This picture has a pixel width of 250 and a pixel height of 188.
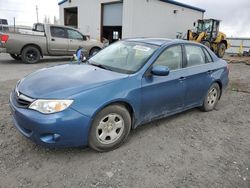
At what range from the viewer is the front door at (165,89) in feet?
11.6

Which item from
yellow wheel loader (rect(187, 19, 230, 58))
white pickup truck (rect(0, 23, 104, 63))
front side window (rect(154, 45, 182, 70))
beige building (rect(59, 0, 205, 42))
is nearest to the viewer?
front side window (rect(154, 45, 182, 70))

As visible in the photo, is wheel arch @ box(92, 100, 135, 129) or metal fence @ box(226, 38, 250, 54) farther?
metal fence @ box(226, 38, 250, 54)

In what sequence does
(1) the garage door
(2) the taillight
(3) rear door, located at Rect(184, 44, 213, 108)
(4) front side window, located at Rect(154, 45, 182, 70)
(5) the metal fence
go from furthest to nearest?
1. (5) the metal fence
2. (1) the garage door
3. (2) the taillight
4. (3) rear door, located at Rect(184, 44, 213, 108)
5. (4) front side window, located at Rect(154, 45, 182, 70)

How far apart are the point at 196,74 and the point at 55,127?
9.16 ft

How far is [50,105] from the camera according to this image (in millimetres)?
2738

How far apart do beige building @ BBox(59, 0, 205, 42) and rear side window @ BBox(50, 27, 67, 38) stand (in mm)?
7605

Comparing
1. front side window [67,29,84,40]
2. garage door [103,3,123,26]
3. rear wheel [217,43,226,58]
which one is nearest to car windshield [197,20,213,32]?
rear wheel [217,43,226,58]

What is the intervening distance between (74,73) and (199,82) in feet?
7.79

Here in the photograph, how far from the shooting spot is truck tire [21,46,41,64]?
35.0 ft

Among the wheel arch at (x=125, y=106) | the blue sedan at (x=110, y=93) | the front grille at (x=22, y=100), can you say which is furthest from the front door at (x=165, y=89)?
the front grille at (x=22, y=100)

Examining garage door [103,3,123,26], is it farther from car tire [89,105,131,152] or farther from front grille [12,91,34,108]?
front grille [12,91,34,108]

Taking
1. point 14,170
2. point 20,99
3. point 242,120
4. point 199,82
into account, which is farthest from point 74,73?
point 242,120

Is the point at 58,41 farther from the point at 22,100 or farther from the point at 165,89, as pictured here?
the point at 22,100

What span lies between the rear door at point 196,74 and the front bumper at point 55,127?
2161mm
